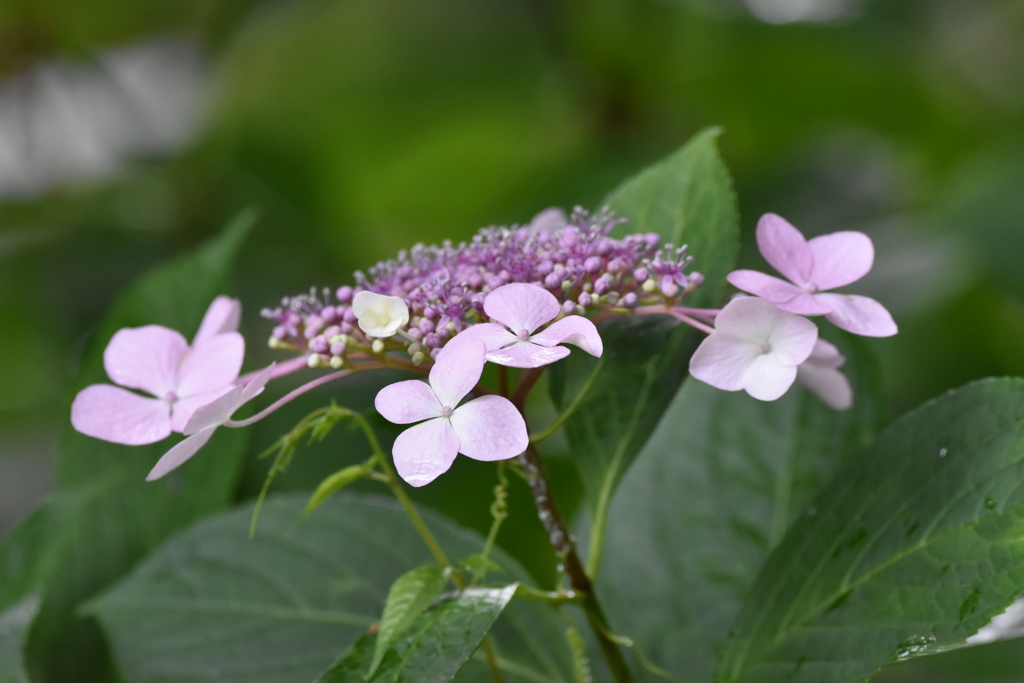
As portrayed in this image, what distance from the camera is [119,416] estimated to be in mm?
389

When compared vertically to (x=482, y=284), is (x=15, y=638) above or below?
below

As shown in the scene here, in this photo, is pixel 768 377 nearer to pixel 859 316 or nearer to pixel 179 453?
pixel 859 316

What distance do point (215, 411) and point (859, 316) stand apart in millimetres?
266

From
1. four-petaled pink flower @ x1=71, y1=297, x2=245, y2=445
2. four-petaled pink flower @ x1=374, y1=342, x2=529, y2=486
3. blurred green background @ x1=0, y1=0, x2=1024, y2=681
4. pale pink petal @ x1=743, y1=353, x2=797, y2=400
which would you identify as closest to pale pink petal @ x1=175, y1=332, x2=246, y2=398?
four-petaled pink flower @ x1=71, y1=297, x2=245, y2=445

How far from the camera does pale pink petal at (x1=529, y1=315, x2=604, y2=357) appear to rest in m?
0.32

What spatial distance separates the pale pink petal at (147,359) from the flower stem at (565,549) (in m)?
0.17

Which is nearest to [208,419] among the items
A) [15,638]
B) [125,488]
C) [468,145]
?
[15,638]

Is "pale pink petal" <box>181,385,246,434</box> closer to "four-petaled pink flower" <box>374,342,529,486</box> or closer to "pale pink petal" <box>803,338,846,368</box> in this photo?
"four-petaled pink flower" <box>374,342,529,486</box>

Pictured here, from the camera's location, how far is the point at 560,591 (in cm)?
41

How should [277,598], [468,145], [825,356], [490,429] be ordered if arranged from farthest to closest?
[468,145] < [277,598] < [825,356] < [490,429]

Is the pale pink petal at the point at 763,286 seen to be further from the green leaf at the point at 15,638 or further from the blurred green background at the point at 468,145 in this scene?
the blurred green background at the point at 468,145

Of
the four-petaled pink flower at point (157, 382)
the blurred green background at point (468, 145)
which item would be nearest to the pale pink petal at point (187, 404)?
the four-petaled pink flower at point (157, 382)

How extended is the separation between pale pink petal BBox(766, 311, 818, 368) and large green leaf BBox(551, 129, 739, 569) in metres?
0.06

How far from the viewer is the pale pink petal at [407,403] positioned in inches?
12.4
